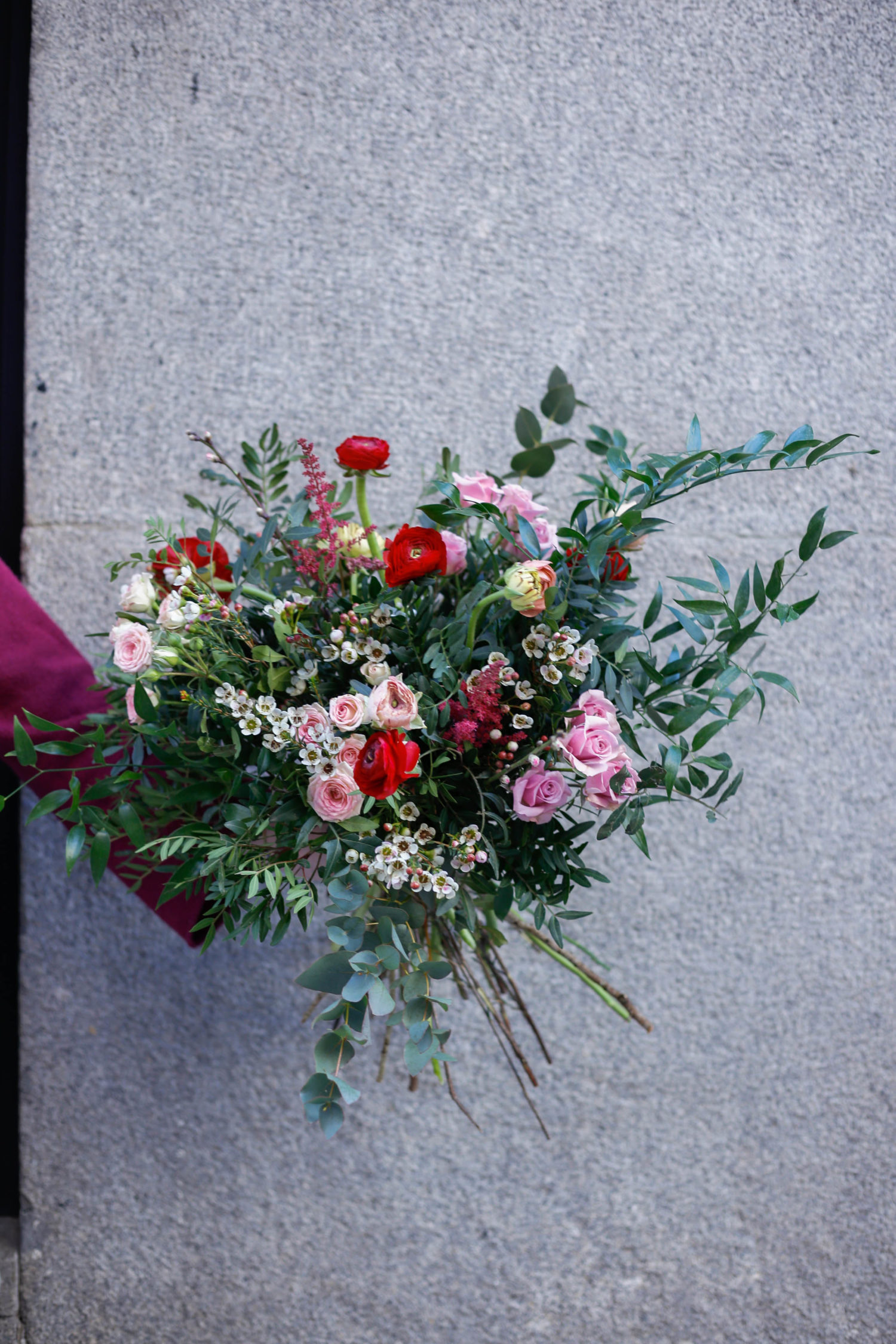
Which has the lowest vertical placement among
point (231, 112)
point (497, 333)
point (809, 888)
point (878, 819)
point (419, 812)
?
point (809, 888)

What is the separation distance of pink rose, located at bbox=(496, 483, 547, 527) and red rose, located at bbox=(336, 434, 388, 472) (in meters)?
0.12

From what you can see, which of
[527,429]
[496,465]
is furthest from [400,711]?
[496,465]

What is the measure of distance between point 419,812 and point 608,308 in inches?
33.9

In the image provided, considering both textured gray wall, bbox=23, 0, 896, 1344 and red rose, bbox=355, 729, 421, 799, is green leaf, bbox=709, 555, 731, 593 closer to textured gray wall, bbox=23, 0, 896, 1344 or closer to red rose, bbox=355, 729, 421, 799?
red rose, bbox=355, 729, 421, 799

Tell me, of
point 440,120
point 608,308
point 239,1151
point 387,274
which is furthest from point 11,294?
point 239,1151

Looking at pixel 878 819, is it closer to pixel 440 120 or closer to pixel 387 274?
pixel 387 274

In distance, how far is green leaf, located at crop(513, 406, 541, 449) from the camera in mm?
926

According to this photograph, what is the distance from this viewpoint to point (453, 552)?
0.73 meters

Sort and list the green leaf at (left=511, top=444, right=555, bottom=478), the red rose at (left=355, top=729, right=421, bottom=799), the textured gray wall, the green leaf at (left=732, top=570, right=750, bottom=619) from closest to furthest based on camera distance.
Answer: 1. the red rose at (left=355, top=729, right=421, bottom=799)
2. the green leaf at (left=732, top=570, right=750, bottom=619)
3. the green leaf at (left=511, top=444, right=555, bottom=478)
4. the textured gray wall

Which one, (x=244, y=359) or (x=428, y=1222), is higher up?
(x=244, y=359)

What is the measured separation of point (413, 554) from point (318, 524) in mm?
151

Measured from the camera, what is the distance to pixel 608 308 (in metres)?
1.18

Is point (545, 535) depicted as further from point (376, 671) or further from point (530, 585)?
point (376, 671)

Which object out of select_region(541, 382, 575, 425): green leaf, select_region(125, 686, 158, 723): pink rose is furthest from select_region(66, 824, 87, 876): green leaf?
select_region(541, 382, 575, 425): green leaf
